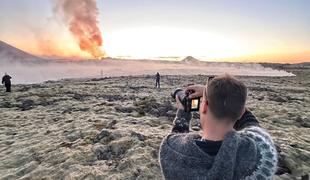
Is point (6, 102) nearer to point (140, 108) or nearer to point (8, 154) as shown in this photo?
point (140, 108)

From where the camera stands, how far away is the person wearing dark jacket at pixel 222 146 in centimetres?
292

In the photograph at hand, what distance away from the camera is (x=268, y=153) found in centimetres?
316

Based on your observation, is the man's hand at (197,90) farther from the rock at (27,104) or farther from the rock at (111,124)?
the rock at (27,104)

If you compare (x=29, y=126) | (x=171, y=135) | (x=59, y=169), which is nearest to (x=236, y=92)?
(x=171, y=135)

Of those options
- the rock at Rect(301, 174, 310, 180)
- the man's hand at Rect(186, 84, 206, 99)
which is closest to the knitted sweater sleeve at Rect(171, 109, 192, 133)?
the man's hand at Rect(186, 84, 206, 99)

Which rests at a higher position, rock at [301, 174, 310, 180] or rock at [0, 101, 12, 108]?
rock at [301, 174, 310, 180]

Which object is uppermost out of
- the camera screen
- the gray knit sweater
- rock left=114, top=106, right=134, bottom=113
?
the camera screen

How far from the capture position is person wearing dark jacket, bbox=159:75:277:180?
2.92m

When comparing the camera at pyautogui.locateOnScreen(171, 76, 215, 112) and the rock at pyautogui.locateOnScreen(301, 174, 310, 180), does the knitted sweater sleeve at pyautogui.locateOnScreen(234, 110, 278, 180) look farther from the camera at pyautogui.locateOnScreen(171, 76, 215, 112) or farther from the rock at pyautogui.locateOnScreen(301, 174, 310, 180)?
the rock at pyautogui.locateOnScreen(301, 174, 310, 180)

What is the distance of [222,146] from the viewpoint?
118 inches

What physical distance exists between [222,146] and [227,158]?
4.5 inches

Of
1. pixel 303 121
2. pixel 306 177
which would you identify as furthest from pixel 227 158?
pixel 303 121

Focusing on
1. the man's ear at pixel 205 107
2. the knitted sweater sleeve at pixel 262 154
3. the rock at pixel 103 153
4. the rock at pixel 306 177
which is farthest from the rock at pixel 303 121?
the man's ear at pixel 205 107

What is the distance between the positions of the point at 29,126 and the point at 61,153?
5689mm
